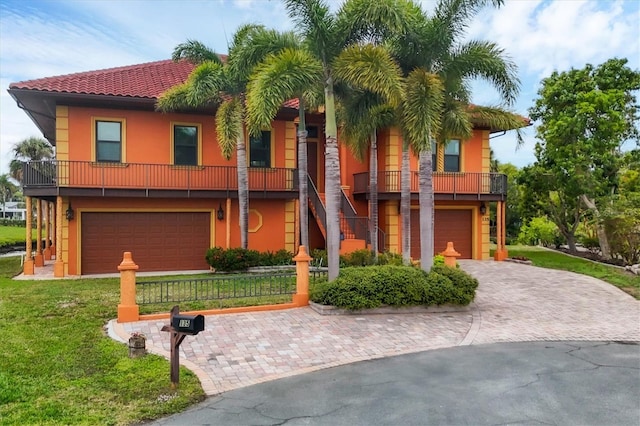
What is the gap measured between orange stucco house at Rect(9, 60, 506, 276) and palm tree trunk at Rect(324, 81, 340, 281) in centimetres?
630

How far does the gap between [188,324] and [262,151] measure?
12.9 metres

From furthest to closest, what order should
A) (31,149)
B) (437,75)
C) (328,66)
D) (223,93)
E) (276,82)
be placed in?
(31,149), (223,93), (437,75), (328,66), (276,82)

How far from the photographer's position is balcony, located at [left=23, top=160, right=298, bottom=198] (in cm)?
1488

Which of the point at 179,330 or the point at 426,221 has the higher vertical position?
the point at 426,221

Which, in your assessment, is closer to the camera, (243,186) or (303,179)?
(303,179)

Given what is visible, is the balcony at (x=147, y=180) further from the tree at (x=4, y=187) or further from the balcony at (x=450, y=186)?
the tree at (x=4, y=187)

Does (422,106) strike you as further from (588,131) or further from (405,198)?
(588,131)

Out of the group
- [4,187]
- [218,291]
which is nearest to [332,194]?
[218,291]

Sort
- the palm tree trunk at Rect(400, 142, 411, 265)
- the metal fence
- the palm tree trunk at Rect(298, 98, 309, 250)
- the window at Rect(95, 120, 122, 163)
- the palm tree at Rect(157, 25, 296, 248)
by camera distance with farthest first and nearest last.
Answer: the window at Rect(95, 120, 122, 163) < the palm tree trunk at Rect(298, 98, 309, 250) < the palm tree at Rect(157, 25, 296, 248) < the palm tree trunk at Rect(400, 142, 411, 265) < the metal fence

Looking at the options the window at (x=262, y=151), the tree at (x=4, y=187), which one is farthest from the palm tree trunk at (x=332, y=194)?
the tree at (x=4, y=187)

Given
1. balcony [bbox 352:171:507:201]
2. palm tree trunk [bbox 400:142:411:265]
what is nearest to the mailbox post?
palm tree trunk [bbox 400:142:411:265]

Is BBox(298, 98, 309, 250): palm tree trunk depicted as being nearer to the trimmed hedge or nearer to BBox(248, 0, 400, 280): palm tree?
BBox(248, 0, 400, 280): palm tree

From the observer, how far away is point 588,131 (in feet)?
64.7

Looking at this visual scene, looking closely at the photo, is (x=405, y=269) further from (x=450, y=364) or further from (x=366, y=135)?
(x=366, y=135)
